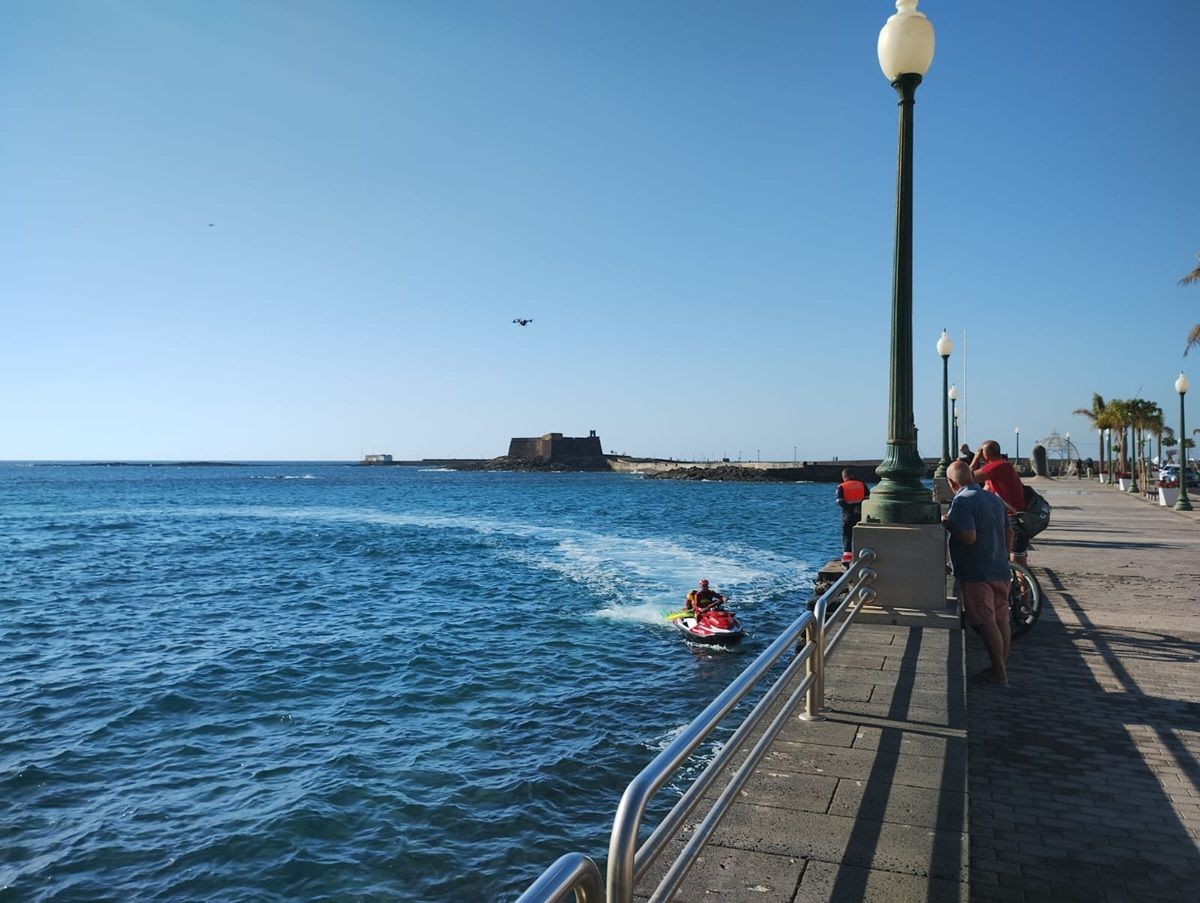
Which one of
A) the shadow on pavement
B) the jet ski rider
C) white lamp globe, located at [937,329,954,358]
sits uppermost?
white lamp globe, located at [937,329,954,358]

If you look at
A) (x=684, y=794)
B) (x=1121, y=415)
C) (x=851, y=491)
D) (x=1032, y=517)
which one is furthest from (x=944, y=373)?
(x=1121, y=415)

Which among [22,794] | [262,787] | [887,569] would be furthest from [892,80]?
[22,794]

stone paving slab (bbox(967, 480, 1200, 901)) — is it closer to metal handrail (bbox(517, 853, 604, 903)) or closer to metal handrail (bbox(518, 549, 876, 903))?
metal handrail (bbox(518, 549, 876, 903))

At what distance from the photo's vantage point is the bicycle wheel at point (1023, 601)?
31.8ft

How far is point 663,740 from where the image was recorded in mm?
11195

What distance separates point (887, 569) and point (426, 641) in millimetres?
12501

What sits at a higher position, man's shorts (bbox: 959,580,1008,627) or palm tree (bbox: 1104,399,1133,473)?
palm tree (bbox: 1104,399,1133,473)

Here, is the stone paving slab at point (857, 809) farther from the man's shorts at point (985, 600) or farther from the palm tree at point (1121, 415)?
the palm tree at point (1121, 415)

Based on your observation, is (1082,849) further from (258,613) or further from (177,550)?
(177,550)

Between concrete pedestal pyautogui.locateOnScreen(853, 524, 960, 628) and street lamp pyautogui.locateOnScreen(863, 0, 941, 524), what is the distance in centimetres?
24

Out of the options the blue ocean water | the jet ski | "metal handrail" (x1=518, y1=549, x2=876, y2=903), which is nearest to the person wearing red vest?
the jet ski

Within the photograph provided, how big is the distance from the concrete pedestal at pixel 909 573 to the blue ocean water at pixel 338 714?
3.86m

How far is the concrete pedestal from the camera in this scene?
831 cm

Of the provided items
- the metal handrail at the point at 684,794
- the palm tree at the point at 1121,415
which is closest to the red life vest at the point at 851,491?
the metal handrail at the point at 684,794
